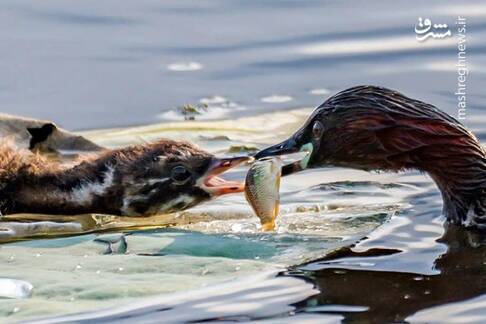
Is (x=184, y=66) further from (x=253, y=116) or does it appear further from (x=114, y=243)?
(x=114, y=243)

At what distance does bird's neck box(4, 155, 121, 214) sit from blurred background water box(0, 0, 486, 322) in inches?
25.9

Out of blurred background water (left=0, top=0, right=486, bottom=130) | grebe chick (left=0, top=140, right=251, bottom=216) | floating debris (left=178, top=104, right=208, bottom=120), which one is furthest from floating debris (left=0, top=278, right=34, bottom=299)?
floating debris (left=178, top=104, right=208, bottom=120)

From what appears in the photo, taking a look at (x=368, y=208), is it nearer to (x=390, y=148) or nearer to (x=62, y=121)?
(x=390, y=148)

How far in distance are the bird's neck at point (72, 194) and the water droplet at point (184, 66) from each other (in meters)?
2.74

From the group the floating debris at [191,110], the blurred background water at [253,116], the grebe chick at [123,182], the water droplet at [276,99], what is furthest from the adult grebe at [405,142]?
the water droplet at [276,99]

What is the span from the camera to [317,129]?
8.62 m

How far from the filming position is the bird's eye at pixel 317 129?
28.3ft

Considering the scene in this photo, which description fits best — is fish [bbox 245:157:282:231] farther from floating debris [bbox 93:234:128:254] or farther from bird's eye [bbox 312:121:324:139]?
floating debris [bbox 93:234:128:254]

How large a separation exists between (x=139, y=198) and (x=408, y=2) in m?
4.46

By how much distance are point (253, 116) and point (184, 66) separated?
132 cm

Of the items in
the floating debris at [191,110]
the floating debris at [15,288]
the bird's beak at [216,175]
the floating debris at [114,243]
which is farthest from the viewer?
the floating debris at [191,110]

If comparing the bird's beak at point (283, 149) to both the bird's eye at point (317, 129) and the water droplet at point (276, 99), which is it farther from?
the water droplet at point (276, 99)

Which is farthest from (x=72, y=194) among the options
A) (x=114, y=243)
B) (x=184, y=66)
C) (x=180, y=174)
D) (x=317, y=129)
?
(x=184, y=66)

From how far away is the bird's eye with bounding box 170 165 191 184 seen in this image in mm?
9469
